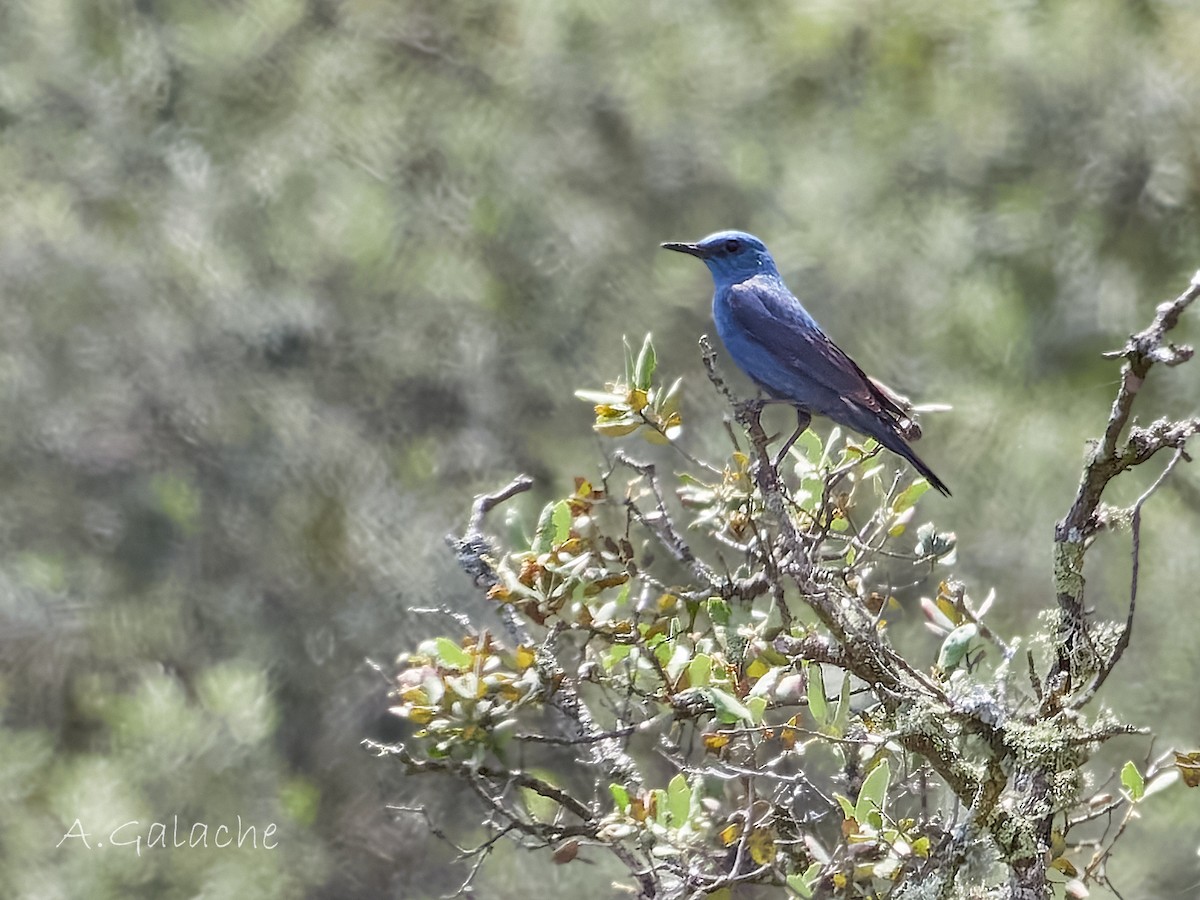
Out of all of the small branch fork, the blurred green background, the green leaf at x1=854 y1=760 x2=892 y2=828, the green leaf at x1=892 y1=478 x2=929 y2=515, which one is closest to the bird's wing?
the green leaf at x1=892 y1=478 x2=929 y2=515

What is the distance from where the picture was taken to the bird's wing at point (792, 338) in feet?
4.83

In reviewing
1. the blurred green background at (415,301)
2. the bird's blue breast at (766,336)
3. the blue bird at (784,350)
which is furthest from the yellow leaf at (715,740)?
the blurred green background at (415,301)

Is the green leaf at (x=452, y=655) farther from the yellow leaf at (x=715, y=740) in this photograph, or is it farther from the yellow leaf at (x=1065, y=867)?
the yellow leaf at (x=1065, y=867)

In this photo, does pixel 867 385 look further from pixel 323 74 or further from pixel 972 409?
pixel 323 74

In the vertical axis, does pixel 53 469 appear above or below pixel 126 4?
below

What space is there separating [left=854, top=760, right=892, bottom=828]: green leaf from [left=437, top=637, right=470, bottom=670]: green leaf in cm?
36

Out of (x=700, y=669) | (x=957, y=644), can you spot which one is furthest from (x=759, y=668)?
(x=957, y=644)

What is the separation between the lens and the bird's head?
1.80 meters

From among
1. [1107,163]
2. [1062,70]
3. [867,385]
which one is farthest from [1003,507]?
[867,385]

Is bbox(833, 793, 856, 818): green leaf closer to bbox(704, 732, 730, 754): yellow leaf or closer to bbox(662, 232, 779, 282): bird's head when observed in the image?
bbox(704, 732, 730, 754): yellow leaf

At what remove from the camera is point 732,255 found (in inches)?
71.6

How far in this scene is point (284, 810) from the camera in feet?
9.09

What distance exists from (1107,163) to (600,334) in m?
1.30

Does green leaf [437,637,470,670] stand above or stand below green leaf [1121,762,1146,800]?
below
